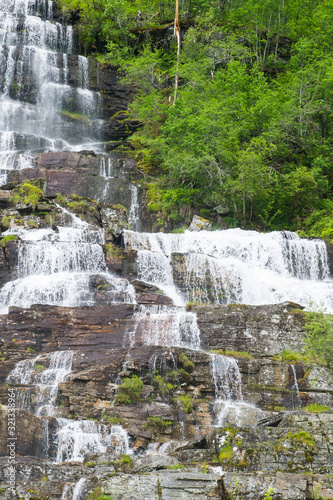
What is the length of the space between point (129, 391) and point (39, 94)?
28964 mm

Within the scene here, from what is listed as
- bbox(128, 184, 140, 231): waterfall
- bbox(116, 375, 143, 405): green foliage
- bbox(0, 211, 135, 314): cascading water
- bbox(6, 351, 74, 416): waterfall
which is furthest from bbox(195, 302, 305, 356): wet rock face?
bbox(128, 184, 140, 231): waterfall

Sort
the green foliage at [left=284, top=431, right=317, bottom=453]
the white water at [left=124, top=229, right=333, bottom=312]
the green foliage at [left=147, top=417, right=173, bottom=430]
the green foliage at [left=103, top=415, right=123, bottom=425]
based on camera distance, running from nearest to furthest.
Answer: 1. the green foliage at [left=284, top=431, right=317, bottom=453]
2. the green foliage at [left=103, top=415, right=123, bottom=425]
3. the green foliage at [left=147, top=417, right=173, bottom=430]
4. the white water at [left=124, top=229, right=333, bottom=312]

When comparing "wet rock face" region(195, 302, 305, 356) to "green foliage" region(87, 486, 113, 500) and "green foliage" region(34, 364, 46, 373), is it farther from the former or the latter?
"green foliage" region(87, 486, 113, 500)

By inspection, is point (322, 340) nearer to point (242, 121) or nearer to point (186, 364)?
point (186, 364)

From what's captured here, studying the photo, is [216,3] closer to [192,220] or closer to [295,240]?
[192,220]

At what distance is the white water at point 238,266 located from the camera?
69.5 ft

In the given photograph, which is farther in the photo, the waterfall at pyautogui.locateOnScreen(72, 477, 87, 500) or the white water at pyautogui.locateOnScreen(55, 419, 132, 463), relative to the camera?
the white water at pyautogui.locateOnScreen(55, 419, 132, 463)

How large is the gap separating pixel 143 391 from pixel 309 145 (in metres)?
24.0

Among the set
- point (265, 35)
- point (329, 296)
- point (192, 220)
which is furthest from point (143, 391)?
point (265, 35)

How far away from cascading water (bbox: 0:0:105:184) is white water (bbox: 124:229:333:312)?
1420cm

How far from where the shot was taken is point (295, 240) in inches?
960

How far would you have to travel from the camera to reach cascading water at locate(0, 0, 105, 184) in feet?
114

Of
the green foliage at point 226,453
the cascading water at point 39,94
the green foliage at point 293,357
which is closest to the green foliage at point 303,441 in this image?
the green foliage at point 226,453

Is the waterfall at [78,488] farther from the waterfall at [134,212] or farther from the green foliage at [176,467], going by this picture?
the waterfall at [134,212]
